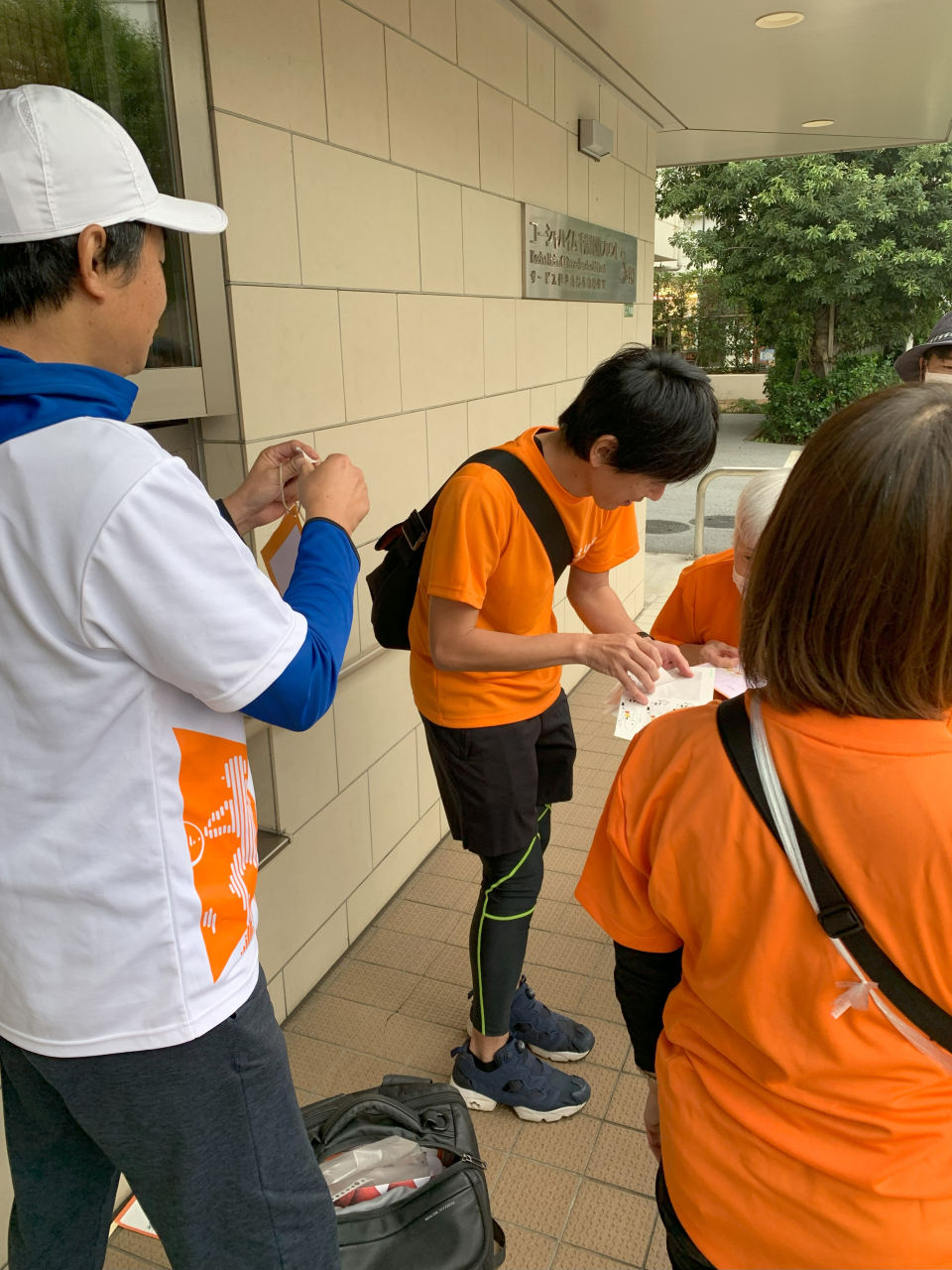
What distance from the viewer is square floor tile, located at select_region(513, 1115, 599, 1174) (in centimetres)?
218

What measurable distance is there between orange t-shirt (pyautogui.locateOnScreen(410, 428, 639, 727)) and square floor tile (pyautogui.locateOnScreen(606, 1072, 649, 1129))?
104cm

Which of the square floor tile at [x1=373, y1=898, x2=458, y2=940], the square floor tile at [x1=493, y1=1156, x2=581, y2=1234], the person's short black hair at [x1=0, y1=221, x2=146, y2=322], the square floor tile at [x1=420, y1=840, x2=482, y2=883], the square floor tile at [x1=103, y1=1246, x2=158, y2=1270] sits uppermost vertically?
the person's short black hair at [x1=0, y1=221, x2=146, y2=322]

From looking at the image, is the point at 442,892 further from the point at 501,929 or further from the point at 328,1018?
the point at 501,929

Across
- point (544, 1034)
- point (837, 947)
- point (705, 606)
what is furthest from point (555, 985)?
point (837, 947)

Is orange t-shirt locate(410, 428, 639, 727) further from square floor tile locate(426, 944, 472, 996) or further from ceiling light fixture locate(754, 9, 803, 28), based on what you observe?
ceiling light fixture locate(754, 9, 803, 28)

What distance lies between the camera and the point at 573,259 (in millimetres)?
4594

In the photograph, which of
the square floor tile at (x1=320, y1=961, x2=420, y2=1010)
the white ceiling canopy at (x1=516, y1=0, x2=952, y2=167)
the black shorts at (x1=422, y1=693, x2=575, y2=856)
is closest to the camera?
the black shorts at (x1=422, y1=693, x2=575, y2=856)

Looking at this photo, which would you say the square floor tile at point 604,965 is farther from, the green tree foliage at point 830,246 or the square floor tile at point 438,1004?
the green tree foliage at point 830,246

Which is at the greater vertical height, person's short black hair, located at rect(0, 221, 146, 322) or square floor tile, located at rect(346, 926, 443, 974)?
person's short black hair, located at rect(0, 221, 146, 322)

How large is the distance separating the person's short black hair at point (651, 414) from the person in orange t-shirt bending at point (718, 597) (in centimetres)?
20

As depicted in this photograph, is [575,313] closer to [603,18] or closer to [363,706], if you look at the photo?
[603,18]

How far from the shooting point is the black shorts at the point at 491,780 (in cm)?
211

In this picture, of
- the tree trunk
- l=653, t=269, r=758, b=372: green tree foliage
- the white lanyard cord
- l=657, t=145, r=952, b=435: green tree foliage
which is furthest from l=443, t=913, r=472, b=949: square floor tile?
l=653, t=269, r=758, b=372: green tree foliage

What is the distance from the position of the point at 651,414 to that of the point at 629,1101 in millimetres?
1711
